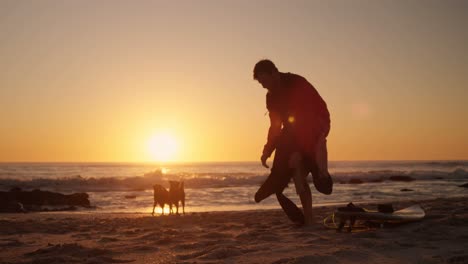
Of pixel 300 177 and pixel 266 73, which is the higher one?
pixel 266 73

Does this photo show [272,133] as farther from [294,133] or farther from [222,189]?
[222,189]

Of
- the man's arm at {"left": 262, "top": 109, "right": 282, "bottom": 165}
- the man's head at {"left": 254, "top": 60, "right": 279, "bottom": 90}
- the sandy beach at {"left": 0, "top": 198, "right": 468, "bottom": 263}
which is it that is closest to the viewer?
the sandy beach at {"left": 0, "top": 198, "right": 468, "bottom": 263}

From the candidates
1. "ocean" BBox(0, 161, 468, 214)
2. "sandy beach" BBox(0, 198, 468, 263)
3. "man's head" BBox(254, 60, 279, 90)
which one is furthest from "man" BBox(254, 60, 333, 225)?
"ocean" BBox(0, 161, 468, 214)

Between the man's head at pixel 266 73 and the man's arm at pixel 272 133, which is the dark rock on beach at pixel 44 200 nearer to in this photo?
the man's arm at pixel 272 133

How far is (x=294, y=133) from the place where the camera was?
5410 millimetres

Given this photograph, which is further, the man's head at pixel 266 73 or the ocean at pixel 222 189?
the ocean at pixel 222 189

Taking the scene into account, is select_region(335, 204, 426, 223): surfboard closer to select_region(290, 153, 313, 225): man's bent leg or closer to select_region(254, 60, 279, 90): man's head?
select_region(290, 153, 313, 225): man's bent leg

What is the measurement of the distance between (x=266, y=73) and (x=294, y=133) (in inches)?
31.3

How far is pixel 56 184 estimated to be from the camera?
1313 inches

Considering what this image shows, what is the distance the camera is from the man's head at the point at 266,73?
17.5 ft

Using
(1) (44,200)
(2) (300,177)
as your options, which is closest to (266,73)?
(2) (300,177)

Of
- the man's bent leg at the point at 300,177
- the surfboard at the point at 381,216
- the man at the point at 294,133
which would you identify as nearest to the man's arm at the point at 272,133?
the man at the point at 294,133

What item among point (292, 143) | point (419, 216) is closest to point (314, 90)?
point (292, 143)

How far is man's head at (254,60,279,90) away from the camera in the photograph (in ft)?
17.5
